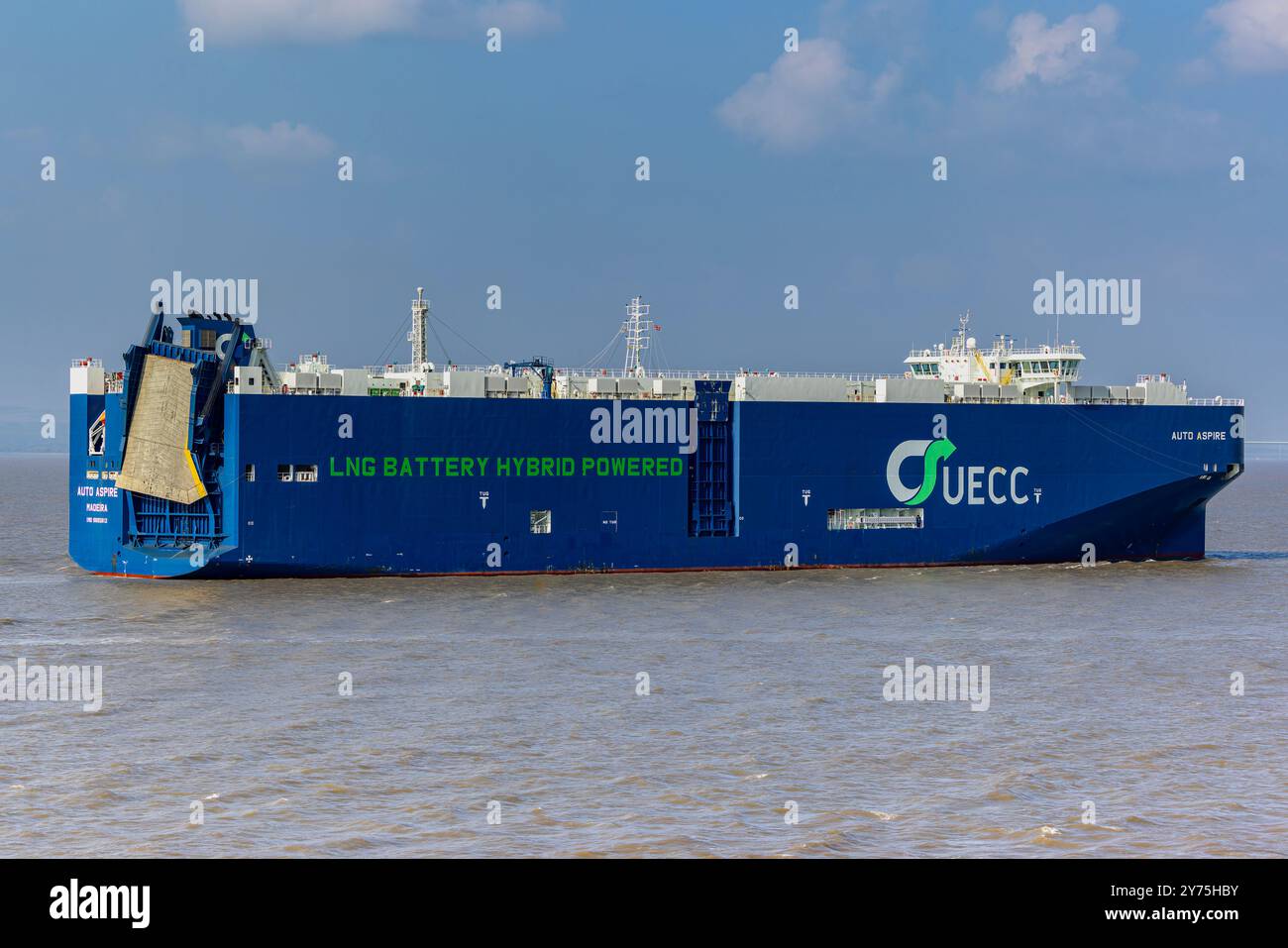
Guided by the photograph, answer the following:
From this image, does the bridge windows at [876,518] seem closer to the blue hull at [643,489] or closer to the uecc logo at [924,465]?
the blue hull at [643,489]

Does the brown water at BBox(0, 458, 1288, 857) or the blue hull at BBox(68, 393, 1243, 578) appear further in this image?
the blue hull at BBox(68, 393, 1243, 578)

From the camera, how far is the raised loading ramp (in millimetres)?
37812

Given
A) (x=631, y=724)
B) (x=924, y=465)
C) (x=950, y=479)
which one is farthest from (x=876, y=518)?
(x=631, y=724)

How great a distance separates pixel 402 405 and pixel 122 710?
1787cm

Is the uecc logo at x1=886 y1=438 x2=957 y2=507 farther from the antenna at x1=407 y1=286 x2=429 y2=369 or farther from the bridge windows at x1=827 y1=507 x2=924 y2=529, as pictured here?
the antenna at x1=407 y1=286 x2=429 y2=369

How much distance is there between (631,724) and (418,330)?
89.3 feet

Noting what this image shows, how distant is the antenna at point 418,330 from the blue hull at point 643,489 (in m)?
7.43

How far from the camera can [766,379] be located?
44.1 m

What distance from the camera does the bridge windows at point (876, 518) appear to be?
43.9 meters

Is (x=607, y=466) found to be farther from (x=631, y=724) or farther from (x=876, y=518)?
(x=631, y=724)

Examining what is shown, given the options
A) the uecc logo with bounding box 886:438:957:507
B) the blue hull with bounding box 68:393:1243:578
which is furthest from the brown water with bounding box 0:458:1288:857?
the uecc logo with bounding box 886:438:957:507

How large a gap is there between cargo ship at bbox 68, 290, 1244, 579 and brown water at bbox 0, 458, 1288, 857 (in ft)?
7.92
